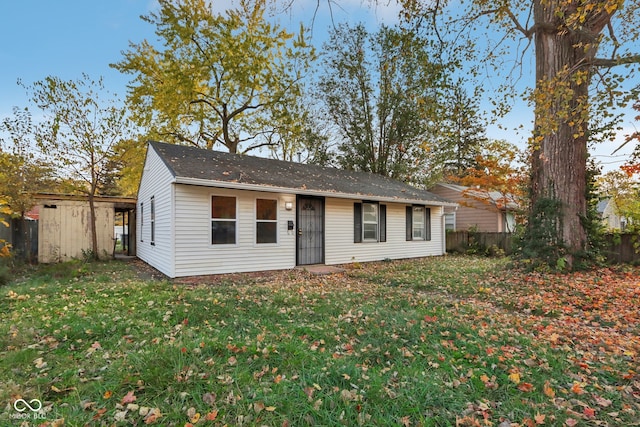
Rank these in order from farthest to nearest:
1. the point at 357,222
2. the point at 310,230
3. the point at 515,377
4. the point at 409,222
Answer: the point at 409,222, the point at 357,222, the point at 310,230, the point at 515,377

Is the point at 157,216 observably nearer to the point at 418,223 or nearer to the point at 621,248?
the point at 418,223

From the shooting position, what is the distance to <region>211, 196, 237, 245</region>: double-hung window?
8.05 metres

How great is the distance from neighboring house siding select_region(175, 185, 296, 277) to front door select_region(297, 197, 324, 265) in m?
0.38

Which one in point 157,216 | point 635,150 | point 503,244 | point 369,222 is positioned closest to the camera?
point 635,150

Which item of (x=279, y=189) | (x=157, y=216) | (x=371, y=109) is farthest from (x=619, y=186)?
(x=157, y=216)

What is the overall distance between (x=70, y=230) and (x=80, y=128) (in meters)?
3.47

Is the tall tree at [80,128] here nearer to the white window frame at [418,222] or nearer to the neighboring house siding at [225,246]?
the neighboring house siding at [225,246]

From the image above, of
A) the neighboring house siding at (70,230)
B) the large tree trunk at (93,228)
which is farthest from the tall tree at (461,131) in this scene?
the neighboring house siding at (70,230)

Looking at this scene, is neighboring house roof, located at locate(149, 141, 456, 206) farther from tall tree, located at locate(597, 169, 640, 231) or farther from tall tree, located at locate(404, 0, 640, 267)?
tall tree, located at locate(597, 169, 640, 231)

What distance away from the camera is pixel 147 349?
3180 mm

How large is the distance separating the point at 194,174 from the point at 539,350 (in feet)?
23.9

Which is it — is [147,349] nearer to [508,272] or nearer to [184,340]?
[184,340]

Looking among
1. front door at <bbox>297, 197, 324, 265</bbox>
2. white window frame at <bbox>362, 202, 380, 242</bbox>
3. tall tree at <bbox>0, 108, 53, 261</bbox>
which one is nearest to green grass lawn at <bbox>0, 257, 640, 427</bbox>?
front door at <bbox>297, 197, 324, 265</bbox>

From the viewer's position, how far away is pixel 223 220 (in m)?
8.17
